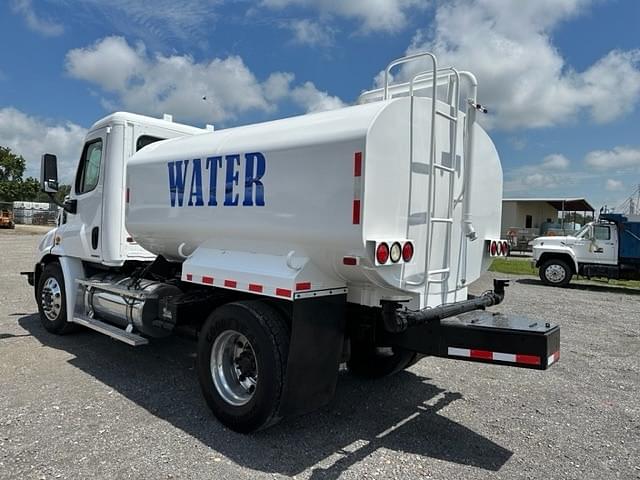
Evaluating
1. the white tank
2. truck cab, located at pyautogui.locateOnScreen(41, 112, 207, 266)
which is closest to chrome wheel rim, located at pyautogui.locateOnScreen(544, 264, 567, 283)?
the white tank

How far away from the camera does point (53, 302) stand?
708 cm

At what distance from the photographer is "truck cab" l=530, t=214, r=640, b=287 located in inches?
600

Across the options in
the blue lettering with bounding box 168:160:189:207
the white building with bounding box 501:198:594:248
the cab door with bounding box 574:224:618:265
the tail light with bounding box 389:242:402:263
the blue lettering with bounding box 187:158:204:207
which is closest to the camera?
the tail light with bounding box 389:242:402:263

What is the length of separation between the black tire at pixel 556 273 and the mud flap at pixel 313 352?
13758 mm

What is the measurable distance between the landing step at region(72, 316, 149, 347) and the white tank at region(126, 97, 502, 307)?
3.76 feet

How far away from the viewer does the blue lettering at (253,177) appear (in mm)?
4250

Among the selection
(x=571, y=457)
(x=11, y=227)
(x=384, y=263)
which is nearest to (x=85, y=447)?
(x=384, y=263)

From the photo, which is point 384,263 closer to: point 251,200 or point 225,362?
point 251,200

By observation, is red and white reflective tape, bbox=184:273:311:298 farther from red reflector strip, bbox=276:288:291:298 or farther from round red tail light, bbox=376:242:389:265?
round red tail light, bbox=376:242:389:265

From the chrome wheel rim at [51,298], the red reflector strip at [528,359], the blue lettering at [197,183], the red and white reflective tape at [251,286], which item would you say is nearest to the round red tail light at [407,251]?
the red and white reflective tape at [251,286]

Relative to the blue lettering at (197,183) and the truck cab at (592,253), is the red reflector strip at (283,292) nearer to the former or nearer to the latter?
the blue lettering at (197,183)

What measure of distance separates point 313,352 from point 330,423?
2.95 ft

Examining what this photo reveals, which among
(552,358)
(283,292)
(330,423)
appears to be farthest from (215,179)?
(552,358)

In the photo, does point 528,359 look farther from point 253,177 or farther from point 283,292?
point 253,177
